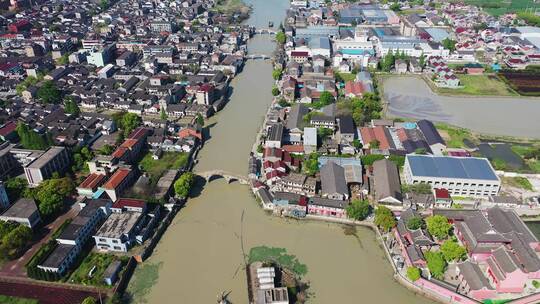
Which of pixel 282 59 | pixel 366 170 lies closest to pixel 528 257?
pixel 366 170

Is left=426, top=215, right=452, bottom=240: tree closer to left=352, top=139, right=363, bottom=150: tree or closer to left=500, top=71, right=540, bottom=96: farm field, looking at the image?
left=352, top=139, right=363, bottom=150: tree

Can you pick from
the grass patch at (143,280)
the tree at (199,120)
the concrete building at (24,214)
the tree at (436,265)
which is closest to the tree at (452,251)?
the tree at (436,265)

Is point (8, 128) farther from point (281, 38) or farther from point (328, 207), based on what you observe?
point (281, 38)

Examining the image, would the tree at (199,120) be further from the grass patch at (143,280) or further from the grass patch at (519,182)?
the grass patch at (519,182)

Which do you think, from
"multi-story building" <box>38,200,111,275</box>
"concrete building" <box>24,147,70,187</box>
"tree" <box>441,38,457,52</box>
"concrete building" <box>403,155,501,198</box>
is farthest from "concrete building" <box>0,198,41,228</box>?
"tree" <box>441,38,457,52</box>

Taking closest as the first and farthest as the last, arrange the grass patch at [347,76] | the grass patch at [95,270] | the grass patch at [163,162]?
1. the grass patch at [95,270]
2. the grass patch at [163,162]
3. the grass patch at [347,76]

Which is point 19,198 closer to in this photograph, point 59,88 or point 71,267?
point 71,267
